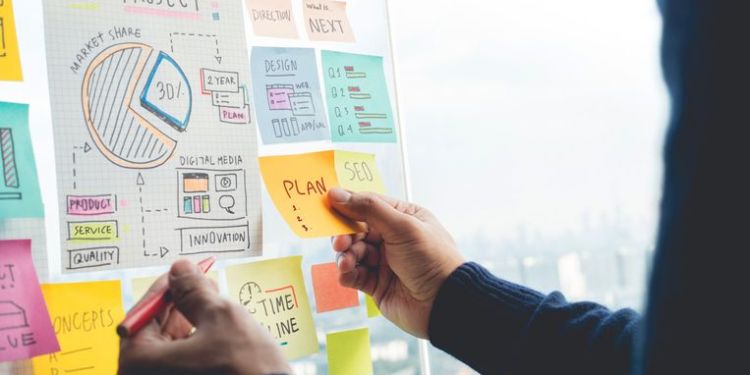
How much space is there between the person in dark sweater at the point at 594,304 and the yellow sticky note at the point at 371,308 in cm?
5

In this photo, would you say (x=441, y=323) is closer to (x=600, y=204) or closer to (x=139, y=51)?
(x=139, y=51)

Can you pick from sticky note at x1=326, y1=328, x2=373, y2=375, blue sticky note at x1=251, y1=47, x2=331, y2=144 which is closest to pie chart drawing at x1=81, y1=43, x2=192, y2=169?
blue sticky note at x1=251, y1=47, x2=331, y2=144

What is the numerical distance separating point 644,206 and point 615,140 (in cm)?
15

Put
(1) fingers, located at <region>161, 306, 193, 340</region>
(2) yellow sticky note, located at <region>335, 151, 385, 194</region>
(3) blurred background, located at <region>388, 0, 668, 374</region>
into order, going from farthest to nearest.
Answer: (3) blurred background, located at <region>388, 0, 668, 374</region>, (2) yellow sticky note, located at <region>335, 151, 385, 194</region>, (1) fingers, located at <region>161, 306, 193, 340</region>

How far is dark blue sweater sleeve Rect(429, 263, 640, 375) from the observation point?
0.83 meters

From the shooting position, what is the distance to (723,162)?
37 cm

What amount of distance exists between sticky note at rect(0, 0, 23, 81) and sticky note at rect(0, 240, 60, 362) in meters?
0.18

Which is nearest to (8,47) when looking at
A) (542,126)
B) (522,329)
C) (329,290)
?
(329,290)

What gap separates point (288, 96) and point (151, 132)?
204mm

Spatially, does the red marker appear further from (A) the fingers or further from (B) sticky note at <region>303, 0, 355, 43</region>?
(B) sticky note at <region>303, 0, 355, 43</region>

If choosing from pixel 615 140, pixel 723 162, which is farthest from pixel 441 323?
pixel 615 140

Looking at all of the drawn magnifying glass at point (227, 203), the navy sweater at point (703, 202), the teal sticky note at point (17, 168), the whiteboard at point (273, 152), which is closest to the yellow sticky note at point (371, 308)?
the whiteboard at point (273, 152)

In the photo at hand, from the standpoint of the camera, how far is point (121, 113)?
0.84 metres

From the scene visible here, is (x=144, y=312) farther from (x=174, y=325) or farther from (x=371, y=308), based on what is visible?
(x=371, y=308)
